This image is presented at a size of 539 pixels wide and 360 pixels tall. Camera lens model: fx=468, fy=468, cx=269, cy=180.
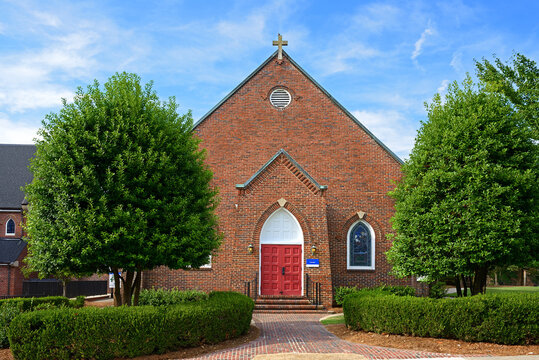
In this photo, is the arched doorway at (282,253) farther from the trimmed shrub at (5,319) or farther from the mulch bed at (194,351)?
the trimmed shrub at (5,319)

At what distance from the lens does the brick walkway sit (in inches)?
411

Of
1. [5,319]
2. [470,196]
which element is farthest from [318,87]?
[5,319]

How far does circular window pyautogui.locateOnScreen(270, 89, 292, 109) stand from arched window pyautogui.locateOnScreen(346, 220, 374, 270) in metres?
6.69

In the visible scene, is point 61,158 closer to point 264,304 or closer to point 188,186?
point 188,186

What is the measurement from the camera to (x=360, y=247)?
71.7 ft

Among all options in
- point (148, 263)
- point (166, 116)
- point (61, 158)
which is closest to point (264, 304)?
point (148, 263)

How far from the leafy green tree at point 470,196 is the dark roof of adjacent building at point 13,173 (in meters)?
33.0

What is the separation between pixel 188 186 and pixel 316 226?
8.29 meters

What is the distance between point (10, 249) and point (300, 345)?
30.2 meters

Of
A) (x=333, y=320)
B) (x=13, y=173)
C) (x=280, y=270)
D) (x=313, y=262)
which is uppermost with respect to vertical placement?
(x=13, y=173)

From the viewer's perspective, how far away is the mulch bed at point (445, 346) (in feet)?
35.3

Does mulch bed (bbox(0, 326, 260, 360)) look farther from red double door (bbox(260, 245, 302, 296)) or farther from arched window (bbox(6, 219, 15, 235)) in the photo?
arched window (bbox(6, 219, 15, 235))

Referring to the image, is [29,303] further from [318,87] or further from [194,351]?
[318,87]

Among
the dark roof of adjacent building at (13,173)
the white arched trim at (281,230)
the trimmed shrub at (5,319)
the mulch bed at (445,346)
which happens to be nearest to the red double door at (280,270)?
the white arched trim at (281,230)
